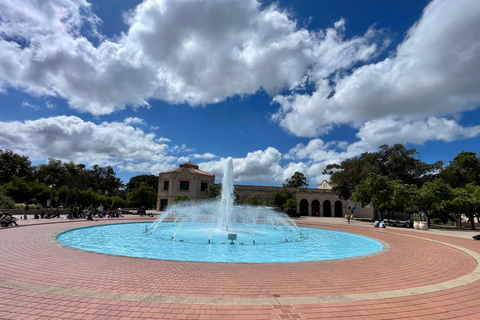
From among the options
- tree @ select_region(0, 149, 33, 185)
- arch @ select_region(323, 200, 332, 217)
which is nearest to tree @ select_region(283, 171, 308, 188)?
arch @ select_region(323, 200, 332, 217)

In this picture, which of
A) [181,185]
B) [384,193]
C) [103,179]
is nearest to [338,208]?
[384,193]

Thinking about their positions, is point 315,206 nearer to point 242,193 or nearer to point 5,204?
point 242,193

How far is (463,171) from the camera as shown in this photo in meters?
44.8

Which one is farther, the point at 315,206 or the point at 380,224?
the point at 315,206

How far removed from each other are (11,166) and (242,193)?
47992mm

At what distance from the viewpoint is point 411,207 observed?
99.2 ft

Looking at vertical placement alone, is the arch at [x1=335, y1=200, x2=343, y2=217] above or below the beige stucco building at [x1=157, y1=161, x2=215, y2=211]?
below

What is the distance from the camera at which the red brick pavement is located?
4.36 meters

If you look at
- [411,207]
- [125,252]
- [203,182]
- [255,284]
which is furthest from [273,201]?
[255,284]

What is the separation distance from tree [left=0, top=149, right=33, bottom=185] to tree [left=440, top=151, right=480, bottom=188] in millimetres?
81311

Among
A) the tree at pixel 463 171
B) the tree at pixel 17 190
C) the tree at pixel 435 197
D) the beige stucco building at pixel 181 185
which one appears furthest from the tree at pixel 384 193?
the tree at pixel 17 190

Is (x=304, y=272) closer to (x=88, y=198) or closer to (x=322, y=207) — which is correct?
(x=88, y=198)

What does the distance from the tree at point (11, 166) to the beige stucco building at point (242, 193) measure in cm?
2973

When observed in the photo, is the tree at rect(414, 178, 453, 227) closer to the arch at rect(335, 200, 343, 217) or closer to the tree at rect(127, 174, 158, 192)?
the arch at rect(335, 200, 343, 217)
